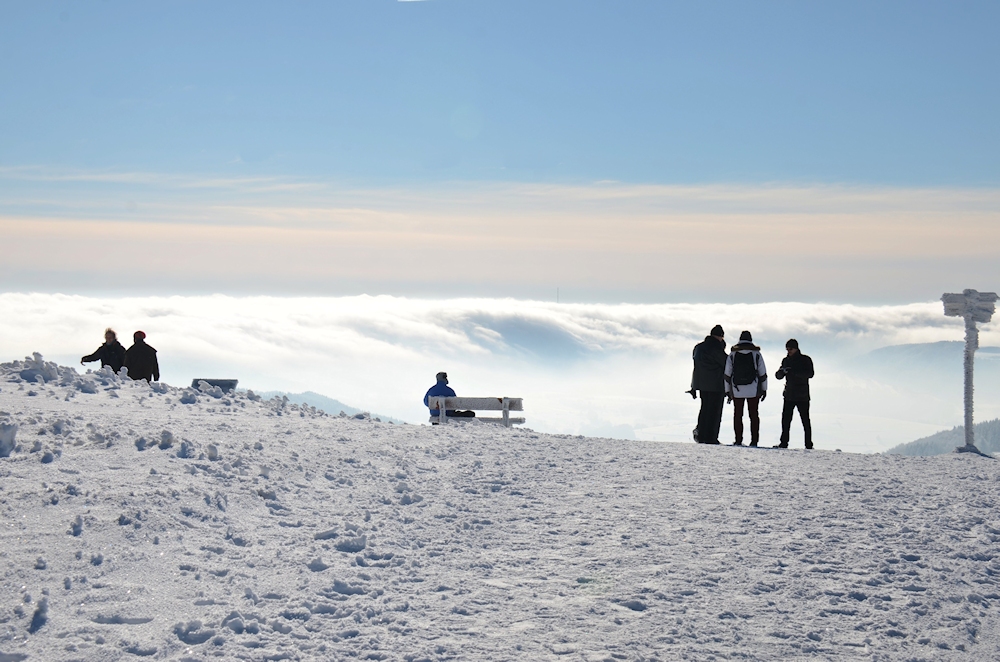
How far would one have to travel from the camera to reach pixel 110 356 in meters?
18.5

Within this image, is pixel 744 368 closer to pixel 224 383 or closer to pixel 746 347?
pixel 746 347

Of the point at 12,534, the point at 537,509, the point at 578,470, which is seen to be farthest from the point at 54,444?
the point at 578,470

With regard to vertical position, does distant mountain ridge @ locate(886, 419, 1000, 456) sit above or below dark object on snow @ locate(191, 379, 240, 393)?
below

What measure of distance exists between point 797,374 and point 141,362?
13.3m

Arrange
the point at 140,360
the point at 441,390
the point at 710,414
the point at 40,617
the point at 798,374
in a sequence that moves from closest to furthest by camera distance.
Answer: the point at 40,617 < the point at 798,374 < the point at 710,414 < the point at 441,390 < the point at 140,360

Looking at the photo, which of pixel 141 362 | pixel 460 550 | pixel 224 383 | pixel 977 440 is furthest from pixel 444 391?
pixel 977 440

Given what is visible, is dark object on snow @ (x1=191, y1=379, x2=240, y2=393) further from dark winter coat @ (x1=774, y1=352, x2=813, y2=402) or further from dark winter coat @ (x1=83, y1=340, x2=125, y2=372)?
dark winter coat @ (x1=774, y1=352, x2=813, y2=402)

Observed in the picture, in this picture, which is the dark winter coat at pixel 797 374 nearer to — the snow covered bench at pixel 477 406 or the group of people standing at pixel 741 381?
the group of people standing at pixel 741 381

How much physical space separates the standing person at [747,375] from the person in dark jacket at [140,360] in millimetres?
11786

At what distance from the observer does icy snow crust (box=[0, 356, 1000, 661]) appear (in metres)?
6.94

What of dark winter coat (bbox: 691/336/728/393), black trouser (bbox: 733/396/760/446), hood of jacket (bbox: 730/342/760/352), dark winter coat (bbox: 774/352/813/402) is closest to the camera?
black trouser (bbox: 733/396/760/446)

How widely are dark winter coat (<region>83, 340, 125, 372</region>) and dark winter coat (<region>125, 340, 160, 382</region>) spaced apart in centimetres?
23

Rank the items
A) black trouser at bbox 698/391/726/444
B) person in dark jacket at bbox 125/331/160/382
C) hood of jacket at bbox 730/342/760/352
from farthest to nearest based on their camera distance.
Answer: person in dark jacket at bbox 125/331/160/382 < black trouser at bbox 698/391/726/444 < hood of jacket at bbox 730/342/760/352

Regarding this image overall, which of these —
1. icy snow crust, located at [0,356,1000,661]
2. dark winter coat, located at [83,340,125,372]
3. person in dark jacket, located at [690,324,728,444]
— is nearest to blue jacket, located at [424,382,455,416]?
icy snow crust, located at [0,356,1000,661]
